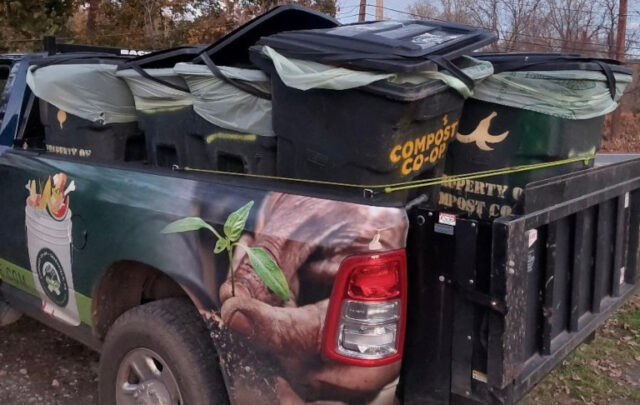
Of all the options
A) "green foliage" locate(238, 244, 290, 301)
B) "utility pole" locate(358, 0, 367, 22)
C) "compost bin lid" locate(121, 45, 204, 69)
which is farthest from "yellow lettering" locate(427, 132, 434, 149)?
"utility pole" locate(358, 0, 367, 22)

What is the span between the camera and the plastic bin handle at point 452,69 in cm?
A: 247

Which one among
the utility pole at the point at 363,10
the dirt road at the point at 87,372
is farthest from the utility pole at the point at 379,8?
the dirt road at the point at 87,372

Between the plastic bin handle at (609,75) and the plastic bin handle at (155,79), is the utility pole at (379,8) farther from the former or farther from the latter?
the plastic bin handle at (609,75)

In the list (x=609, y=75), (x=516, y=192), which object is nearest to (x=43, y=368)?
(x=516, y=192)

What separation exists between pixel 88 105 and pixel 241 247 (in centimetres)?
166

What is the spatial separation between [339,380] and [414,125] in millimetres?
1028

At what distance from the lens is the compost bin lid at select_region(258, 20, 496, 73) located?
7.81 ft

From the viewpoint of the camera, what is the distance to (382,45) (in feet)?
8.07

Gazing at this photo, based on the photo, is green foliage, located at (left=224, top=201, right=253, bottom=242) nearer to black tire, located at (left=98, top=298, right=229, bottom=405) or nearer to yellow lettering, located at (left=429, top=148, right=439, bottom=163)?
black tire, located at (left=98, top=298, right=229, bottom=405)

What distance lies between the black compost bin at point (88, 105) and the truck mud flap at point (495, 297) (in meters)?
2.00

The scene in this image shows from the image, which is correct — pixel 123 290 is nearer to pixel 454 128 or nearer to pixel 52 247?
pixel 52 247

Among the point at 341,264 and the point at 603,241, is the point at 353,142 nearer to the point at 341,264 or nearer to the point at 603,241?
the point at 341,264

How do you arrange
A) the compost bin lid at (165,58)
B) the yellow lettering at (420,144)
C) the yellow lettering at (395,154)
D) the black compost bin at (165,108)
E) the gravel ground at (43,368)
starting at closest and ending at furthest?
the yellow lettering at (395,154)
the yellow lettering at (420,144)
the black compost bin at (165,108)
the compost bin lid at (165,58)
the gravel ground at (43,368)

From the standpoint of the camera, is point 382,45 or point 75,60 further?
point 75,60
